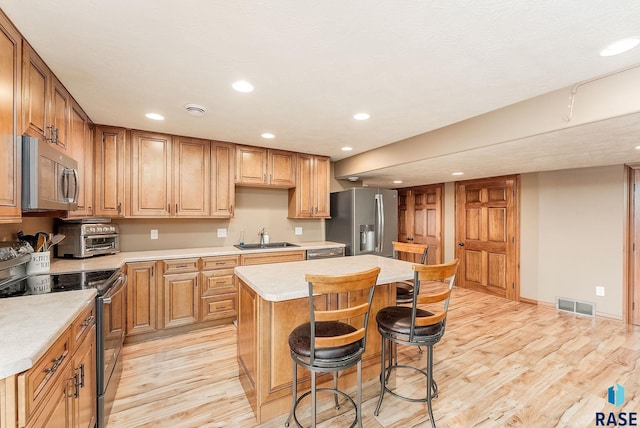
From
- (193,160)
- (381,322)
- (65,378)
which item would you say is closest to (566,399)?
(381,322)

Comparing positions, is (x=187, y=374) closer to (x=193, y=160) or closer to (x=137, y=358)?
(x=137, y=358)

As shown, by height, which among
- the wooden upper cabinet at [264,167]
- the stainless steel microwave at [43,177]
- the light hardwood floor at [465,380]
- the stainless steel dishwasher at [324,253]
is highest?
the wooden upper cabinet at [264,167]

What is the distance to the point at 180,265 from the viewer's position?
329cm

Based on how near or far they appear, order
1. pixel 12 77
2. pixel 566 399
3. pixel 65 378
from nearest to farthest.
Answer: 1. pixel 65 378
2. pixel 12 77
3. pixel 566 399

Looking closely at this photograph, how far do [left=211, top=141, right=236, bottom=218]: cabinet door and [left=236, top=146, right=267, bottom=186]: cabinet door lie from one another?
3.7 inches

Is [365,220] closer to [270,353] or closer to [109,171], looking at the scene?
[270,353]

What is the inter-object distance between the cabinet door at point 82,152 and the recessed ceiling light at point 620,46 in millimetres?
3818

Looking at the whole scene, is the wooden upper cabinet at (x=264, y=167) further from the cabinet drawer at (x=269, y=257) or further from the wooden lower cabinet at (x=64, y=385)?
the wooden lower cabinet at (x=64, y=385)

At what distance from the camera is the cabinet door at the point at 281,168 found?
4113mm

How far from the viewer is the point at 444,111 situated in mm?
2607

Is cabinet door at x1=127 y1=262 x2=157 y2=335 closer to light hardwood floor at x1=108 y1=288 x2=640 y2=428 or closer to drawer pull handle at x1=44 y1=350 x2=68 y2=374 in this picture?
light hardwood floor at x1=108 y1=288 x2=640 y2=428

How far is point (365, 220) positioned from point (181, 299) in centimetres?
275

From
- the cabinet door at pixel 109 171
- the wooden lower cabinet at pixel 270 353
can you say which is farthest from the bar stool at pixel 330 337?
the cabinet door at pixel 109 171

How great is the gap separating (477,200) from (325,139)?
3.36 meters
